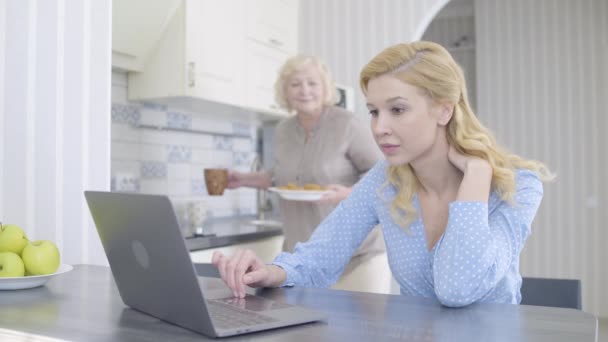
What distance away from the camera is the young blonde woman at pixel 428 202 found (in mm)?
1262

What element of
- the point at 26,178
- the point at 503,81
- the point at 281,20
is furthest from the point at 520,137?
the point at 26,178

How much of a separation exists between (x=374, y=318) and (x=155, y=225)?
39 cm

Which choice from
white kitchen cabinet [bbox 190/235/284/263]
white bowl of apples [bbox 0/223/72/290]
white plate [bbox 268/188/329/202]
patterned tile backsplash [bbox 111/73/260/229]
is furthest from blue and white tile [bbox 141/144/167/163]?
white bowl of apples [bbox 0/223/72/290]

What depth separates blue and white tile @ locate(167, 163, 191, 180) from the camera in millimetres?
3367

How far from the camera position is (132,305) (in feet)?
3.43

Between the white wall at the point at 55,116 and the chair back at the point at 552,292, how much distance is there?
113cm

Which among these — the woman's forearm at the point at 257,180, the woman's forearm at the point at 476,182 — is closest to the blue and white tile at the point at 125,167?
the woman's forearm at the point at 257,180

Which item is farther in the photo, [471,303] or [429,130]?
[429,130]

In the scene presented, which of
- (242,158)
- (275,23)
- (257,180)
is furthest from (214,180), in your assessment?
(275,23)

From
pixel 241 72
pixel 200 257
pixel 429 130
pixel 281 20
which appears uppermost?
pixel 281 20

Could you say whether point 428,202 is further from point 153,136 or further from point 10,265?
point 153,136

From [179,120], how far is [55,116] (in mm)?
1870

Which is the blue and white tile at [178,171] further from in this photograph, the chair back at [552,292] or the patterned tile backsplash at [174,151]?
the chair back at [552,292]

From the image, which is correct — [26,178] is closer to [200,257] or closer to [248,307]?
[248,307]
